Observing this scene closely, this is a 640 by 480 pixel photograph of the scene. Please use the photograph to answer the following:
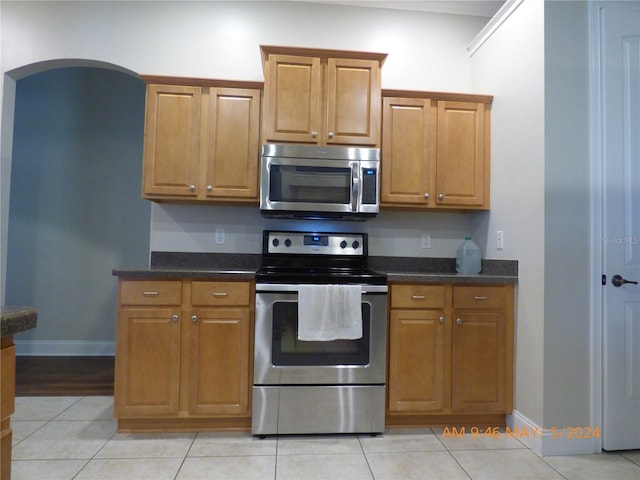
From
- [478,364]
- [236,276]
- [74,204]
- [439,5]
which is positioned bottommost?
[478,364]

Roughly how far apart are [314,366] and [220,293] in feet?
2.28

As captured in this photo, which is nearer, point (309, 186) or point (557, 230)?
point (557, 230)

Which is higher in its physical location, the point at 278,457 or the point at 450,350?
the point at 450,350

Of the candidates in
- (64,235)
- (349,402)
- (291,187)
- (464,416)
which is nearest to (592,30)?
(291,187)

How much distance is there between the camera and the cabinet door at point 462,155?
2.55 metres

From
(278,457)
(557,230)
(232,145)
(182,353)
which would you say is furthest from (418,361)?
(232,145)

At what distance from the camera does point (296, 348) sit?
2.10 m

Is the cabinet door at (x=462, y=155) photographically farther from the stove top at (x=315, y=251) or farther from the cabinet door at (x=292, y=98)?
the cabinet door at (x=292, y=98)

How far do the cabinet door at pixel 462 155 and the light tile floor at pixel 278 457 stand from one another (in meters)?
1.55

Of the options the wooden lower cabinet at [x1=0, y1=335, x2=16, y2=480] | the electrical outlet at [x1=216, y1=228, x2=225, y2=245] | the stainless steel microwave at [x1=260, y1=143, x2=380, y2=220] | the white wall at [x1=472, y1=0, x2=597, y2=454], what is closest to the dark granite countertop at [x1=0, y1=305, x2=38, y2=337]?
the wooden lower cabinet at [x1=0, y1=335, x2=16, y2=480]

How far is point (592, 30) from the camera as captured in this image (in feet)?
6.64

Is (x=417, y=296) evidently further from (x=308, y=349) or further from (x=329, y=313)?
(x=308, y=349)

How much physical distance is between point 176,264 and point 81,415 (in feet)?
3.63

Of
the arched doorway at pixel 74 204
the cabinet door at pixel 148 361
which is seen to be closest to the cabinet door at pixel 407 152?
the cabinet door at pixel 148 361
